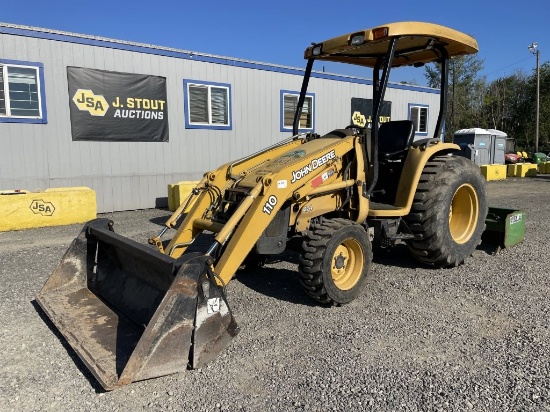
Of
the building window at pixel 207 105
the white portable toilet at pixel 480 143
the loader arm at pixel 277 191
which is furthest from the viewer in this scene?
the white portable toilet at pixel 480 143

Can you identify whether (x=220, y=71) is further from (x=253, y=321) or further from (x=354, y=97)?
(x=253, y=321)

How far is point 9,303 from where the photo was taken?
4430 mm

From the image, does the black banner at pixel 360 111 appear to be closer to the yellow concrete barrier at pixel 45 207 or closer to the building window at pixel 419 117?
the building window at pixel 419 117

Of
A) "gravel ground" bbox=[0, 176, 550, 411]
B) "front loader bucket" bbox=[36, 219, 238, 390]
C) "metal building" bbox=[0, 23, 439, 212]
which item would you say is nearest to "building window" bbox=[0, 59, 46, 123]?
"metal building" bbox=[0, 23, 439, 212]

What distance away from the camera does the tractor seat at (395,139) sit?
5.34 m

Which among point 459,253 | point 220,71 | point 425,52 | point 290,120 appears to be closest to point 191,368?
point 459,253

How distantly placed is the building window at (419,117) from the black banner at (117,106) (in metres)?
9.52

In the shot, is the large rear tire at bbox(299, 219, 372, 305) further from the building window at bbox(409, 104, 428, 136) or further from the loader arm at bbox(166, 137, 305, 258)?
→ the building window at bbox(409, 104, 428, 136)

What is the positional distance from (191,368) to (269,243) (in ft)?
4.61

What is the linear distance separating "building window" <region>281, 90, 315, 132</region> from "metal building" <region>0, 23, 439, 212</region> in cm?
3

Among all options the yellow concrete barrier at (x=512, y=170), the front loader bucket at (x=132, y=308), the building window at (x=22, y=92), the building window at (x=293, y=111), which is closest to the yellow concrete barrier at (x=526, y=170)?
the yellow concrete barrier at (x=512, y=170)

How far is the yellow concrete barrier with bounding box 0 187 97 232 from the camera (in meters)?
8.00

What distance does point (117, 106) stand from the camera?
9859mm

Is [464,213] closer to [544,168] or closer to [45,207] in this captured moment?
[45,207]
